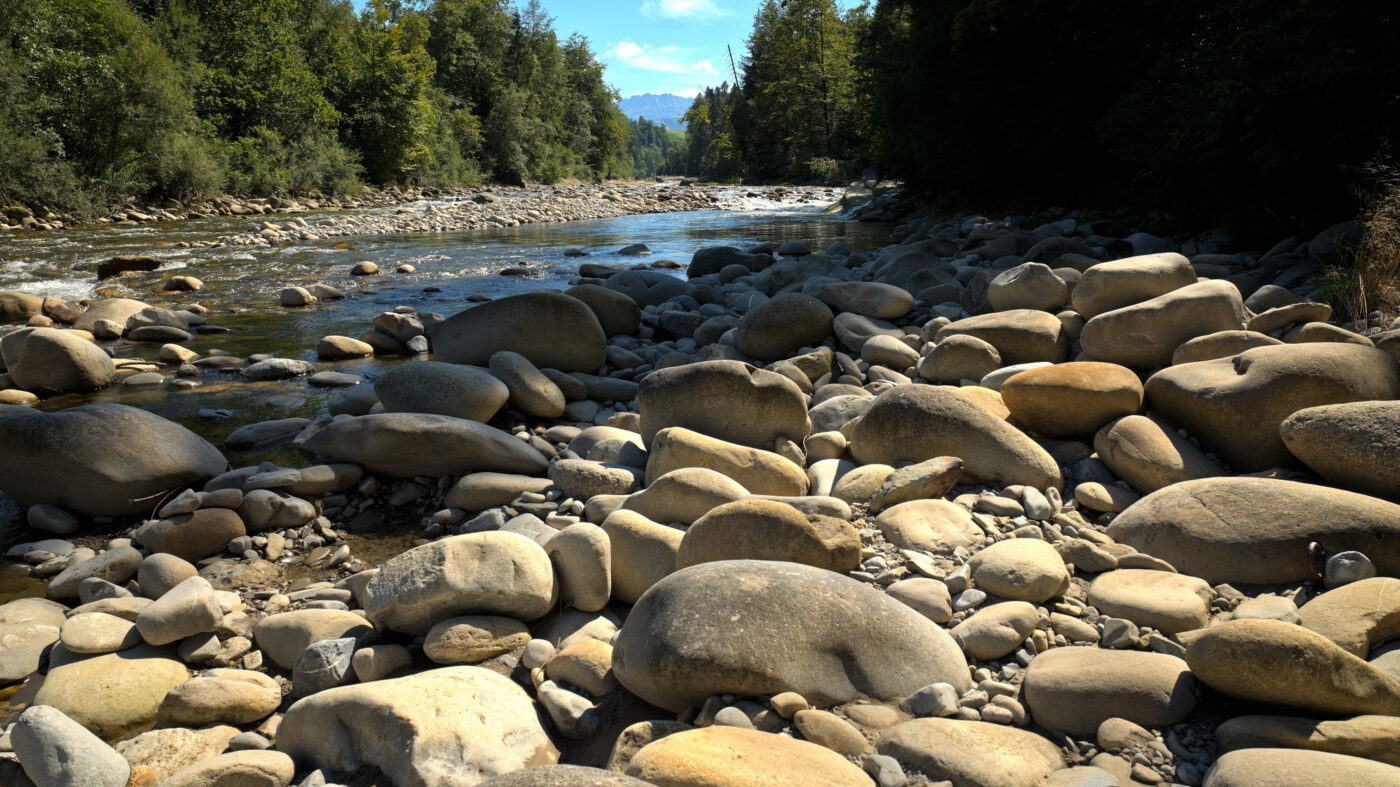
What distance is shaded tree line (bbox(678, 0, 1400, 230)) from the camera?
23.1 ft

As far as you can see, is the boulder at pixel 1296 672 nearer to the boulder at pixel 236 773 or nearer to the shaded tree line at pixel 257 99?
the boulder at pixel 236 773

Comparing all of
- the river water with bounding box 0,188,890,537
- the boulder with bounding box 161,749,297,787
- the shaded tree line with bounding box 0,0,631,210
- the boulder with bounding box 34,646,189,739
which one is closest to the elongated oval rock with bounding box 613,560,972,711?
the boulder with bounding box 161,749,297,787

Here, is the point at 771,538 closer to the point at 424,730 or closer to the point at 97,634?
the point at 424,730

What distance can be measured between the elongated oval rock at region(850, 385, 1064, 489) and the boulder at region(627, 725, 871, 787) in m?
2.14

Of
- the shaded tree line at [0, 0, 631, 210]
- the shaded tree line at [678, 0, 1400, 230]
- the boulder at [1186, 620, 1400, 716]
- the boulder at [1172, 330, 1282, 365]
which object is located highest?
the shaded tree line at [0, 0, 631, 210]

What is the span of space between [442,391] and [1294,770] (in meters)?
4.65

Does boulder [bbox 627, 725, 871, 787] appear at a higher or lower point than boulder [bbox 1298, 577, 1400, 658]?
lower

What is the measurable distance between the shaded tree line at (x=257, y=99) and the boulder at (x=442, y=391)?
19068mm

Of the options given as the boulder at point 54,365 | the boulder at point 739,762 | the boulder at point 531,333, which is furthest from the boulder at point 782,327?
the boulder at point 54,365

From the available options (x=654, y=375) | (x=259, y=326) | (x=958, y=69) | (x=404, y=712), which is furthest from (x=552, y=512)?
(x=958, y=69)

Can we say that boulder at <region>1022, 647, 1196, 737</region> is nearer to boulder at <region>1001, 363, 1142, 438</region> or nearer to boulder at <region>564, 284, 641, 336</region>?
boulder at <region>1001, 363, 1142, 438</region>

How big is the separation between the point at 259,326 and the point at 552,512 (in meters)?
6.51

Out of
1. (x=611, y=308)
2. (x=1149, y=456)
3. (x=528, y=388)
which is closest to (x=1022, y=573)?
(x=1149, y=456)

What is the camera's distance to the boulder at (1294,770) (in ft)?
5.41
